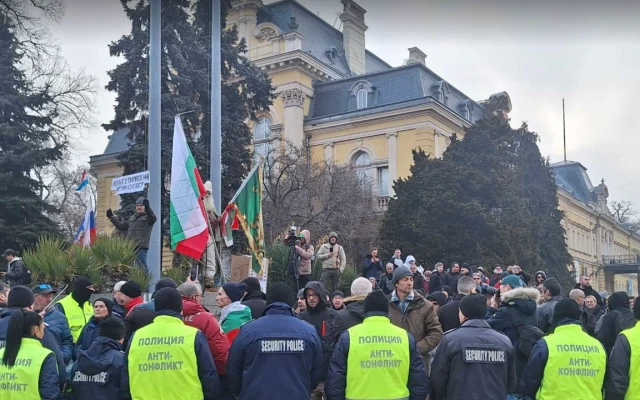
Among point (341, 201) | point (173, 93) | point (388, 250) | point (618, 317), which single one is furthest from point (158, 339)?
point (341, 201)

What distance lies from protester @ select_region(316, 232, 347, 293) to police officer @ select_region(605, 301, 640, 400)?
31.7 feet

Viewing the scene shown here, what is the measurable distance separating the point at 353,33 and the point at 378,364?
4991 cm

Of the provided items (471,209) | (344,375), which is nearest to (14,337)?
(344,375)

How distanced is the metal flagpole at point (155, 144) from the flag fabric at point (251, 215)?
1.40 meters

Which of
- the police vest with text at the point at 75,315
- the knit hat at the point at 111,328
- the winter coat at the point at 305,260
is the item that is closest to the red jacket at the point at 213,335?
the knit hat at the point at 111,328

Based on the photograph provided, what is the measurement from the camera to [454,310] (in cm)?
821

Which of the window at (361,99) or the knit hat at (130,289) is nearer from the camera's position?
the knit hat at (130,289)

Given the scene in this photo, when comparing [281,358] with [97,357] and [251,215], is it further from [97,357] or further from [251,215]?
[251,215]

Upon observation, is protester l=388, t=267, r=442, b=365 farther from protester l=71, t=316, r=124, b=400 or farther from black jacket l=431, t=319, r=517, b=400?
protester l=71, t=316, r=124, b=400

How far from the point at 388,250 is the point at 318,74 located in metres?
21.9

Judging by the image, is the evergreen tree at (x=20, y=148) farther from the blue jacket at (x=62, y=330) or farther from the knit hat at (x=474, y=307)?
the knit hat at (x=474, y=307)

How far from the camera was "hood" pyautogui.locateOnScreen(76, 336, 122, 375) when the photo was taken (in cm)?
612

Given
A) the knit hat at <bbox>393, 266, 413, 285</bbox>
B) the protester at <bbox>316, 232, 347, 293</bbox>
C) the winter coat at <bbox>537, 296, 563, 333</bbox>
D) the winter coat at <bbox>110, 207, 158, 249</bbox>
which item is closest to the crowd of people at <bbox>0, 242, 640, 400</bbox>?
the knit hat at <bbox>393, 266, 413, 285</bbox>

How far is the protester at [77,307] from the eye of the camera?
783 cm
